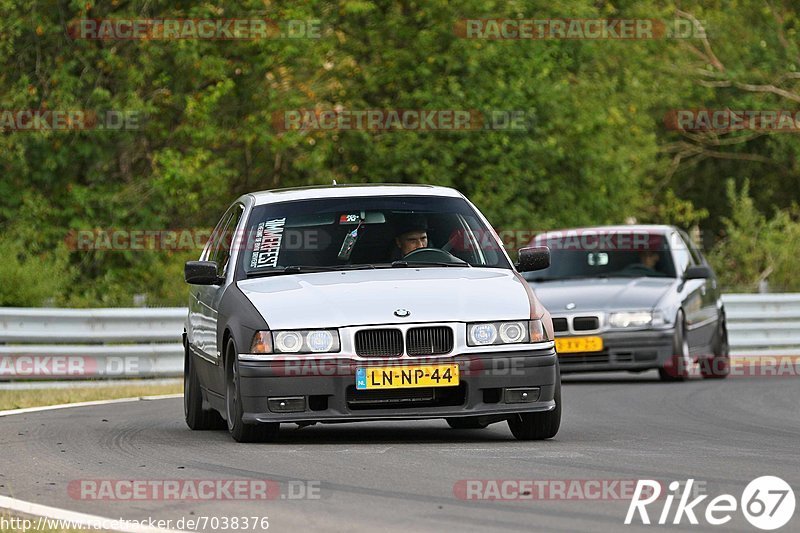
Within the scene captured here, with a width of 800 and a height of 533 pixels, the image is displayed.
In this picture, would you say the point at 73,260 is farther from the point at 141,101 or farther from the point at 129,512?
the point at 129,512

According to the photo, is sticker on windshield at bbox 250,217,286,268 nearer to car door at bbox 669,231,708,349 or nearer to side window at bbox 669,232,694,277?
car door at bbox 669,231,708,349

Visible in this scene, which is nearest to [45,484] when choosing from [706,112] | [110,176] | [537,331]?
[537,331]

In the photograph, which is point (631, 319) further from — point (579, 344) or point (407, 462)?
point (407, 462)

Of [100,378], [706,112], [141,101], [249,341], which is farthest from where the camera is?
[706,112]

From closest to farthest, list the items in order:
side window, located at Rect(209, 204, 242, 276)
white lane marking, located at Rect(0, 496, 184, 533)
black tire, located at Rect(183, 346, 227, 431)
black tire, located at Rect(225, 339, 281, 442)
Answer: white lane marking, located at Rect(0, 496, 184, 533) → black tire, located at Rect(225, 339, 281, 442) → side window, located at Rect(209, 204, 242, 276) → black tire, located at Rect(183, 346, 227, 431)

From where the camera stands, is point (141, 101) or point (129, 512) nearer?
point (129, 512)

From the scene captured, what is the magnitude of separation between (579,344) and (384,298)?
8326mm

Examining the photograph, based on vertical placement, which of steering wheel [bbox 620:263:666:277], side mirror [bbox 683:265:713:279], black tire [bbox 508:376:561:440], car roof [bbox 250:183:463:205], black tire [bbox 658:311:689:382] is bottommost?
black tire [bbox 658:311:689:382]

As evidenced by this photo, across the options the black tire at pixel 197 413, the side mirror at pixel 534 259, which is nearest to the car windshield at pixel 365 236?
the side mirror at pixel 534 259

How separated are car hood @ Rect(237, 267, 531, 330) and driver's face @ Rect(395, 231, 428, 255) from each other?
46 centimetres

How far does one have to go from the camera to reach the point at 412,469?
9.05m

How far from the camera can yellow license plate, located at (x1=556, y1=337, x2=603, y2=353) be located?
18484 millimetres

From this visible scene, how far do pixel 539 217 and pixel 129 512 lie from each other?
28496 millimetres

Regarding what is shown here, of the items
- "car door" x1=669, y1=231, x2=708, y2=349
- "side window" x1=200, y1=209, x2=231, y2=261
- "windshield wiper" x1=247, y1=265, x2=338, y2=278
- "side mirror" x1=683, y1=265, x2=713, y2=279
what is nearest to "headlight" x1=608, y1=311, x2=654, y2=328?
"car door" x1=669, y1=231, x2=708, y2=349
